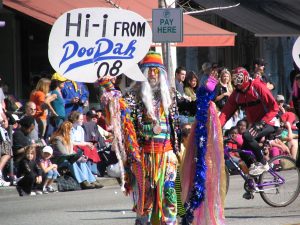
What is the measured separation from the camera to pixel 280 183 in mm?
13398

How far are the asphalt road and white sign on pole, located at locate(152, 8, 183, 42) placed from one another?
3.56m

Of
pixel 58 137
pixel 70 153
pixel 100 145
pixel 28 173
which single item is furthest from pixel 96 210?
pixel 100 145

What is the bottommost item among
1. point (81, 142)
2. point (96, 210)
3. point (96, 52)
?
point (96, 210)

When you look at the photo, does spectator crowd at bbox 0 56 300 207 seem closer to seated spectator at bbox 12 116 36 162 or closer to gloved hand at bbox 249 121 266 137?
seated spectator at bbox 12 116 36 162

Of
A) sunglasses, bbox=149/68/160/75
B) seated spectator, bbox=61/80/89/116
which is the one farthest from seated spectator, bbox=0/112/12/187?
sunglasses, bbox=149/68/160/75

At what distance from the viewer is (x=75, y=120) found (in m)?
18.3

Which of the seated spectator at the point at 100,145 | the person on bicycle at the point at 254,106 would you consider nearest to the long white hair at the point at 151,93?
the person on bicycle at the point at 254,106

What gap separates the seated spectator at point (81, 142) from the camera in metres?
18.1

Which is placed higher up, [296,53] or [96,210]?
[296,53]

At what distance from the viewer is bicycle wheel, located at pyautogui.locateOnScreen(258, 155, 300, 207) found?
13.4 metres

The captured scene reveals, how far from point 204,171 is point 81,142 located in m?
8.50

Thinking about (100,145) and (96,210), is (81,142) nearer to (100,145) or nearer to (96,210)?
(100,145)

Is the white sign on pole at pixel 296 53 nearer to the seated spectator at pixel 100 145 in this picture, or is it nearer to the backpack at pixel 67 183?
the backpack at pixel 67 183

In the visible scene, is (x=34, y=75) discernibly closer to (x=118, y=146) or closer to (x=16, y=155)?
(x=16, y=155)
